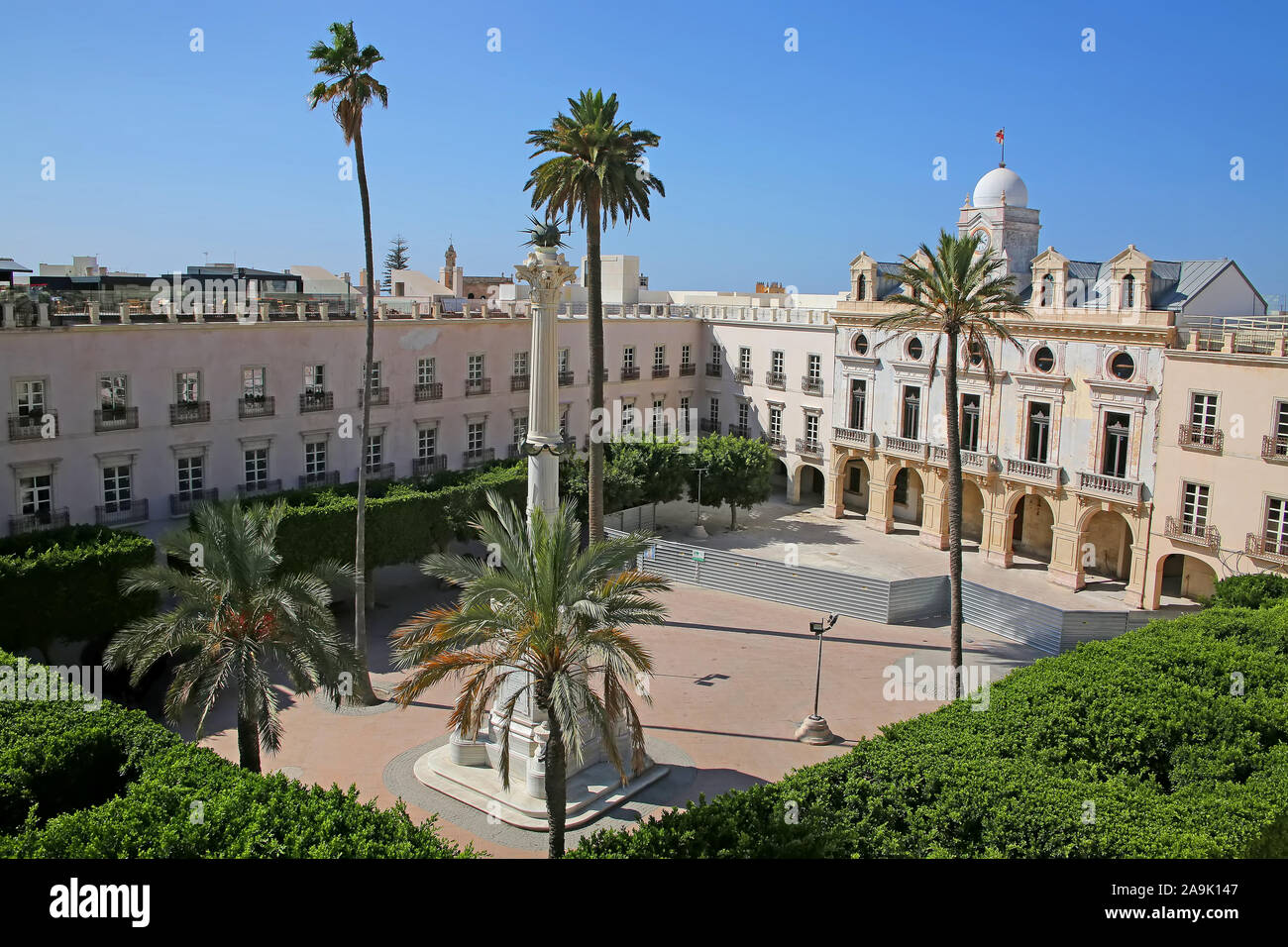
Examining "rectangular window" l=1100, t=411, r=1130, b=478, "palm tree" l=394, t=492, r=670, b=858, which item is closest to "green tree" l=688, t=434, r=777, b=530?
"rectangular window" l=1100, t=411, r=1130, b=478

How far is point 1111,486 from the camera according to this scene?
4072cm

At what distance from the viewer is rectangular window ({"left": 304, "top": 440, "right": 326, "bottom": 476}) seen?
40844 mm

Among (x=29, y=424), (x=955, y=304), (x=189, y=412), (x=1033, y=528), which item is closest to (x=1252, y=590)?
(x=955, y=304)

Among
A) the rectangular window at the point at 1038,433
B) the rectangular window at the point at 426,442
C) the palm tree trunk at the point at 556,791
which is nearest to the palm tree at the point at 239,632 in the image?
the palm tree trunk at the point at 556,791

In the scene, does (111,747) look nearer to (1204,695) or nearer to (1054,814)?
(1054,814)

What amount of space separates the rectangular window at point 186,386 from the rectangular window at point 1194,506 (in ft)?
119

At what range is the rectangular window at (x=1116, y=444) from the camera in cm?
4041

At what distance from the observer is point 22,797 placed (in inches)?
664

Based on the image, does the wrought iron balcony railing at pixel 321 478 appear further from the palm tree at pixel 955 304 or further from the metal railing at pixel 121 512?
the palm tree at pixel 955 304

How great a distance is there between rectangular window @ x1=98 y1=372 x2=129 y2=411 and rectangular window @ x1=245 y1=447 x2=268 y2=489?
4.84 m

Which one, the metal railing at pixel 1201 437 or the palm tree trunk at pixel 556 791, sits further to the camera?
the metal railing at pixel 1201 437

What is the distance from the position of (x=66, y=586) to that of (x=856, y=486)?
37.7 meters

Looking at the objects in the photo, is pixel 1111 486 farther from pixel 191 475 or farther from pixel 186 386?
pixel 186 386

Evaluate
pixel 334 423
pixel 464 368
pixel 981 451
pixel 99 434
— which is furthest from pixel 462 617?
pixel 981 451
